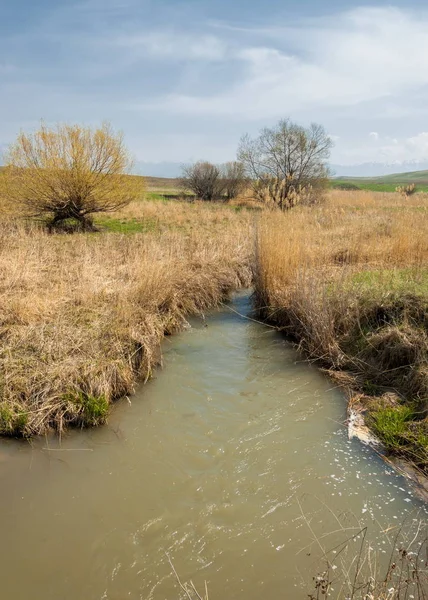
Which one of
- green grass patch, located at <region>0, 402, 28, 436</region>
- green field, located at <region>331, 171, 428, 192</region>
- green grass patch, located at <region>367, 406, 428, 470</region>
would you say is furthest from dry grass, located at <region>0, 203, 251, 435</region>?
green field, located at <region>331, 171, 428, 192</region>

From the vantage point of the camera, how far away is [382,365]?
512 centimetres

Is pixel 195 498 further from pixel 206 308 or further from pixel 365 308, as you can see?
pixel 206 308

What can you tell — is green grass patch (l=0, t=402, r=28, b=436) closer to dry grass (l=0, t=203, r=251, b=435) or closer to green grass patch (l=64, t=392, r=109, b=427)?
dry grass (l=0, t=203, r=251, b=435)

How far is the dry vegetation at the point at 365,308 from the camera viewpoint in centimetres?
441

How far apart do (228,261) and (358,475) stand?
6.52 m

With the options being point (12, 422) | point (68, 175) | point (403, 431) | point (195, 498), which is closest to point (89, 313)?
point (12, 422)

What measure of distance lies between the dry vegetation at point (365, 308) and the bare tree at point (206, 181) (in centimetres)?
2364

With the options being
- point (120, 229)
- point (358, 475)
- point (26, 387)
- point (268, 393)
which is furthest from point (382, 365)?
point (120, 229)

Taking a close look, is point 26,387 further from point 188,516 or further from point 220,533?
point 220,533

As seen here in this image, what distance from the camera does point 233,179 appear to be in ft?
103

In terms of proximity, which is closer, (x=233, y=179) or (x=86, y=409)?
(x=86, y=409)

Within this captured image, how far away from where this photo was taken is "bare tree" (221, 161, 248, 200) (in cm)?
3070

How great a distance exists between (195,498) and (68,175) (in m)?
12.9

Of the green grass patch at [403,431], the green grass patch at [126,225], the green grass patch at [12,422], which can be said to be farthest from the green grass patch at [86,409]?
the green grass patch at [126,225]
